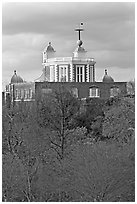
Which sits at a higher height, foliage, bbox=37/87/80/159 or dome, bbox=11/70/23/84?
dome, bbox=11/70/23/84

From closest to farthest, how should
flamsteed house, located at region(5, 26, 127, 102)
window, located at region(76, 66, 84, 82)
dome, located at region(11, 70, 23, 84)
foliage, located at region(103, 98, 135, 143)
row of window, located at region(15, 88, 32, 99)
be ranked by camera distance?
foliage, located at region(103, 98, 135, 143)
dome, located at region(11, 70, 23, 84)
row of window, located at region(15, 88, 32, 99)
flamsteed house, located at region(5, 26, 127, 102)
window, located at region(76, 66, 84, 82)

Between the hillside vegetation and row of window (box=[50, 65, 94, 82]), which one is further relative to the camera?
row of window (box=[50, 65, 94, 82])

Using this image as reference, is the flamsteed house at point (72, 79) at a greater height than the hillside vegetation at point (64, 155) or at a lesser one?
greater

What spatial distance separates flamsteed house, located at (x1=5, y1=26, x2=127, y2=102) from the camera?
12.0m

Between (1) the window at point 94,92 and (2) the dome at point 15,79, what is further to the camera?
(1) the window at point 94,92

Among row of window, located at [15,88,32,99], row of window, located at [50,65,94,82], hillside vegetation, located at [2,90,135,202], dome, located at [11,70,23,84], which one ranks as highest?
row of window, located at [50,65,94,82]

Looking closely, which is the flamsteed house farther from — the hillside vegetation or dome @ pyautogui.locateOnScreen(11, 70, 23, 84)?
the hillside vegetation

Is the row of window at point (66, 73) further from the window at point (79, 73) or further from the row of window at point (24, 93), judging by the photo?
the row of window at point (24, 93)

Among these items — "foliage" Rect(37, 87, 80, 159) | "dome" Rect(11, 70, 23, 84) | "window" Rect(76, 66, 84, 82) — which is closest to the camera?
"foliage" Rect(37, 87, 80, 159)

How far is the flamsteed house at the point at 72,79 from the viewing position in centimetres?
1195

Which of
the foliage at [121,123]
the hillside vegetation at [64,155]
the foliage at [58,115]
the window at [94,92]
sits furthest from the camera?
the window at [94,92]

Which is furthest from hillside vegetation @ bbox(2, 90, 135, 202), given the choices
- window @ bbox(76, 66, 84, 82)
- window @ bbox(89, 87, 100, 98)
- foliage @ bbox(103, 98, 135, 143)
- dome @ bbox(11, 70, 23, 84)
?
window @ bbox(76, 66, 84, 82)

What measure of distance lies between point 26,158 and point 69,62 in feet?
25.2

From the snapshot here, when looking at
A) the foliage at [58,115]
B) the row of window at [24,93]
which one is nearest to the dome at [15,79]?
the row of window at [24,93]
